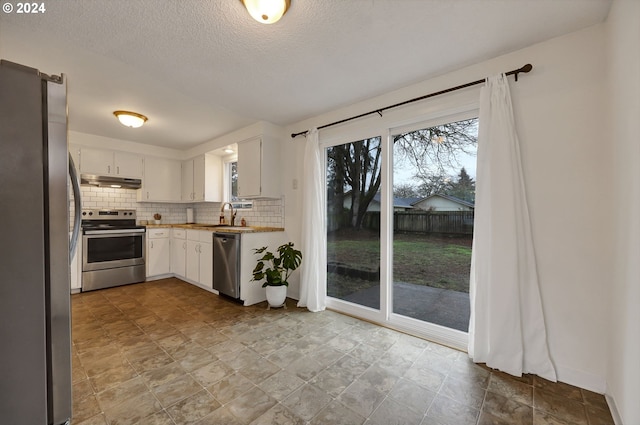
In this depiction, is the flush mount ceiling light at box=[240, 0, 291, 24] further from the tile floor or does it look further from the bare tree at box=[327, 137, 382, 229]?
the tile floor

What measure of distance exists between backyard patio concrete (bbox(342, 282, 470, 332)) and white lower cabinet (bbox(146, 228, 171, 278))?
3558mm

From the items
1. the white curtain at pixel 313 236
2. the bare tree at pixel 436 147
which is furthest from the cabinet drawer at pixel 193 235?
the bare tree at pixel 436 147

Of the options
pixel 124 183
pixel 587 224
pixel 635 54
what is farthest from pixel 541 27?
pixel 124 183

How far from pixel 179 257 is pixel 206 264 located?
3.18ft

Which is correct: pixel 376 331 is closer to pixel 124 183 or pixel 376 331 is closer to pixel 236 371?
pixel 236 371

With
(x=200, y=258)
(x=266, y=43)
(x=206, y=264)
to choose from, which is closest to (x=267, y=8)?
(x=266, y=43)

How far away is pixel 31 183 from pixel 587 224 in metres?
2.92

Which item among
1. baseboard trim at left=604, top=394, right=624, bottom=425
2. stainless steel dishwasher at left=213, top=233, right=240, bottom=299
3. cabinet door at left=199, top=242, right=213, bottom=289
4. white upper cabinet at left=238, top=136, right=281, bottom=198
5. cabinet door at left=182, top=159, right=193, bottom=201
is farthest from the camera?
cabinet door at left=182, top=159, right=193, bottom=201

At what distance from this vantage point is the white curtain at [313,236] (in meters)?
3.17

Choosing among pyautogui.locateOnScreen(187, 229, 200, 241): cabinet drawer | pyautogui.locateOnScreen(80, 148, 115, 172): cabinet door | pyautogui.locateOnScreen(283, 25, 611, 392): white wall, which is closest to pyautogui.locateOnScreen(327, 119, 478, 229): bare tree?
pyautogui.locateOnScreen(283, 25, 611, 392): white wall

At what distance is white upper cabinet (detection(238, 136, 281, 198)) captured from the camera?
3604 mm

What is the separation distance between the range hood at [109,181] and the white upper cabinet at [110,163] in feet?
0.21

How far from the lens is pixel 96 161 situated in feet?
13.6

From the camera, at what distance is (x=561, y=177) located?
183 centimetres
